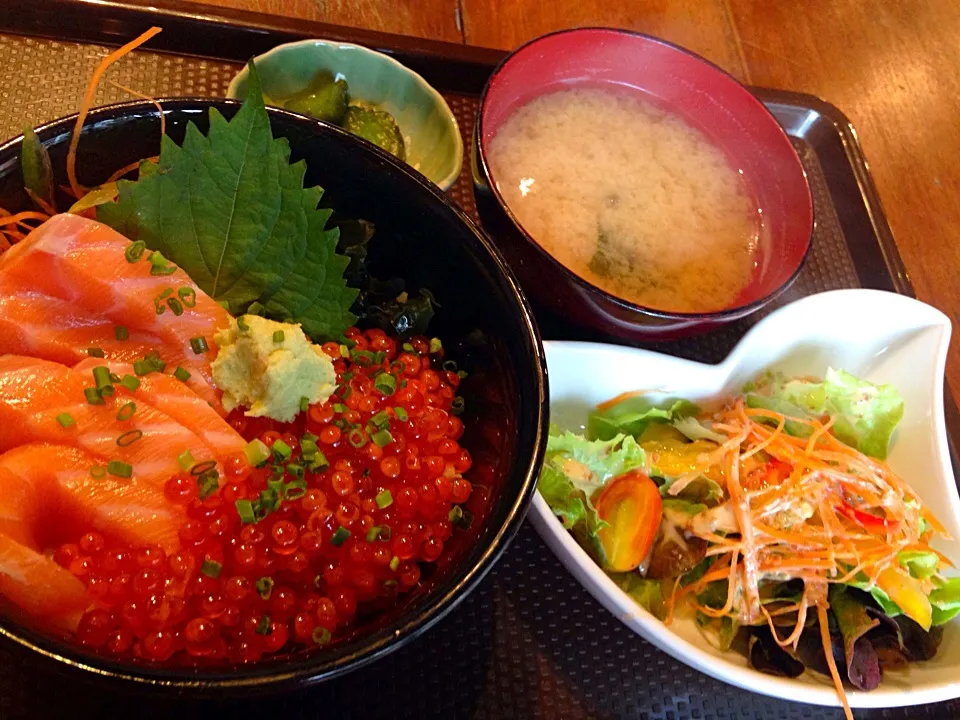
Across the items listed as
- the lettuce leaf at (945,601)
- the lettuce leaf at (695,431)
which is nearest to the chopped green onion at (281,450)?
the lettuce leaf at (695,431)

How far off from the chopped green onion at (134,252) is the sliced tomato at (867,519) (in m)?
1.23

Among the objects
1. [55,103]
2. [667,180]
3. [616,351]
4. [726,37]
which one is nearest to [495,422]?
[616,351]

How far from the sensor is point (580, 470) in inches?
50.3

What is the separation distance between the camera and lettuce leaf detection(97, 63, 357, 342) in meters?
0.99

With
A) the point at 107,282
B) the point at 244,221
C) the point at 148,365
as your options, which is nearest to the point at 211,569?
the point at 148,365

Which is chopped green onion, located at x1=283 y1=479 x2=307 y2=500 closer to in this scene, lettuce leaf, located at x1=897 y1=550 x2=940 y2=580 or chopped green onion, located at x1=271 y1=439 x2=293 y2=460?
chopped green onion, located at x1=271 y1=439 x2=293 y2=460

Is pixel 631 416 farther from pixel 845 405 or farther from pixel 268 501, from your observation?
pixel 268 501

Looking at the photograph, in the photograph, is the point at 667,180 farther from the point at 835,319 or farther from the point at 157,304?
the point at 157,304

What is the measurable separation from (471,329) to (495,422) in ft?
0.50

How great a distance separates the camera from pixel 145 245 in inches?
39.2

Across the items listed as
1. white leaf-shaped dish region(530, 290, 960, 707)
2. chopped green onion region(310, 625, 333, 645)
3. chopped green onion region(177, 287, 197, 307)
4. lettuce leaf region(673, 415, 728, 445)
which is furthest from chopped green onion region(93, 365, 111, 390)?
lettuce leaf region(673, 415, 728, 445)

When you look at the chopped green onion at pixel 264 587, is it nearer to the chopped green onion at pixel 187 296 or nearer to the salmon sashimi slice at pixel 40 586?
the salmon sashimi slice at pixel 40 586

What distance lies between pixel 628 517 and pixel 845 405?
522mm

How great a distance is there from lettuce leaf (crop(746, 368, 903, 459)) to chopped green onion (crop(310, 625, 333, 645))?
97cm
